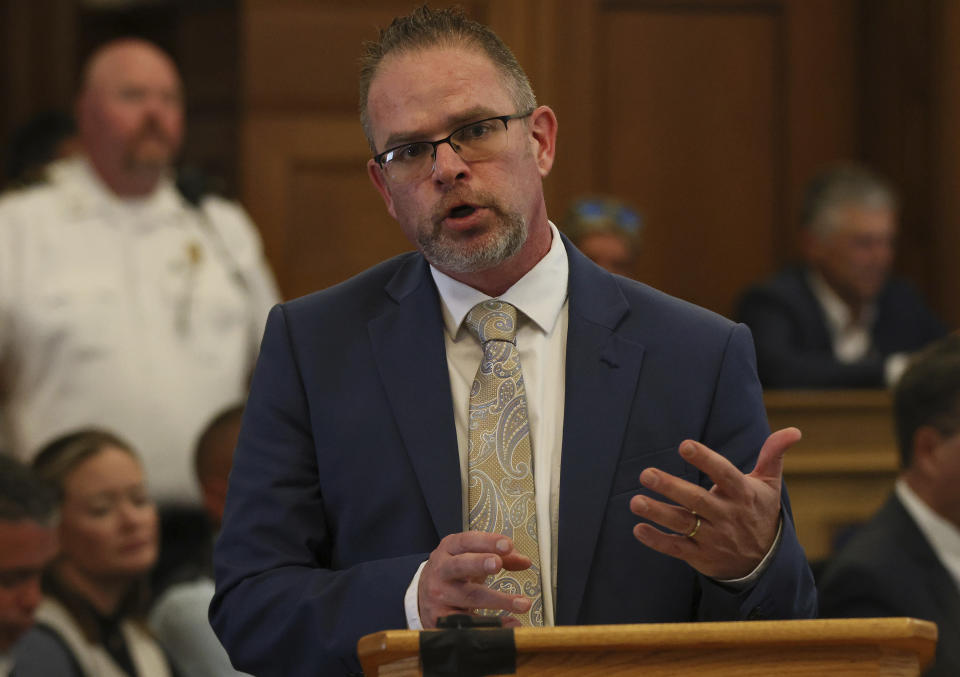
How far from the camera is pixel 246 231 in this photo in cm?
468

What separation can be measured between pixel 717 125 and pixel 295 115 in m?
1.93

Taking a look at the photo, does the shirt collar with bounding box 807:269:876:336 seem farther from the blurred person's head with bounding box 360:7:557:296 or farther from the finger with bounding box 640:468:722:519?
the finger with bounding box 640:468:722:519

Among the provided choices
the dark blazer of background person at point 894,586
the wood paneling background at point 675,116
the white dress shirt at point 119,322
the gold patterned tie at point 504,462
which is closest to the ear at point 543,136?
the gold patterned tie at point 504,462

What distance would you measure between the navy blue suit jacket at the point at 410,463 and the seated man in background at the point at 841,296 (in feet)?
10.5

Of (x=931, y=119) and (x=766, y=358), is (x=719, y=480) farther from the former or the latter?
(x=931, y=119)

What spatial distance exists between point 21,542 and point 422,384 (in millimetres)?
1500

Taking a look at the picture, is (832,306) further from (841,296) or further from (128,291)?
(128,291)

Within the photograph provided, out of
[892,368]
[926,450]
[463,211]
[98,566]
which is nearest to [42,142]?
[98,566]

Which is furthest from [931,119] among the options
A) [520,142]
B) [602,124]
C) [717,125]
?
[520,142]

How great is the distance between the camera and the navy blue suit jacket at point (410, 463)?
72.4 inches

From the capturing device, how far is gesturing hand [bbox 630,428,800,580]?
1628mm

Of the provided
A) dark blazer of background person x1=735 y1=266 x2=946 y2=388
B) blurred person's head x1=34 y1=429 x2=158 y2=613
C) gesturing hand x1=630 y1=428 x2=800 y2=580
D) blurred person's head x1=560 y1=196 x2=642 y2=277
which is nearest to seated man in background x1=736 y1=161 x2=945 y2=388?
dark blazer of background person x1=735 y1=266 x2=946 y2=388

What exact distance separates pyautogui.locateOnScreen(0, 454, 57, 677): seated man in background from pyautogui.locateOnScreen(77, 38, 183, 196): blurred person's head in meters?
1.44

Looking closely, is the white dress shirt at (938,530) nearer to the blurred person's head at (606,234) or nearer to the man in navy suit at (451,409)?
the man in navy suit at (451,409)
